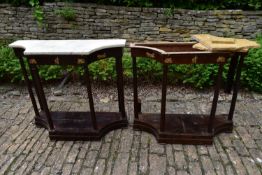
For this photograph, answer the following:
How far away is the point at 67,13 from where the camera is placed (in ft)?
17.8

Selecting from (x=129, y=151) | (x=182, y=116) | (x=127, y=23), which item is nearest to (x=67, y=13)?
(x=127, y=23)

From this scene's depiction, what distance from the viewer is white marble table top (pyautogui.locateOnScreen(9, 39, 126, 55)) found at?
2770 mm

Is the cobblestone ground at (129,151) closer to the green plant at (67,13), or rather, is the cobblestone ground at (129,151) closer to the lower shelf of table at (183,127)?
the lower shelf of table at (183,127)

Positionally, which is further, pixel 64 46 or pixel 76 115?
pixel 76 115

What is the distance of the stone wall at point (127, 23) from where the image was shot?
17.6ft

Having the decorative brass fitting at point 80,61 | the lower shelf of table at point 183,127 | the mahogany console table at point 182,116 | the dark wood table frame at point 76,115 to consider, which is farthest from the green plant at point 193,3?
the decorative brass fitting at point 80,61

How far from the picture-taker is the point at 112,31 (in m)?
5.68

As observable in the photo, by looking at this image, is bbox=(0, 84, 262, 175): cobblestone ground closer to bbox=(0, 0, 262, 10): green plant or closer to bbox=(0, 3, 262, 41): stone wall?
bbox=(0, 3, 262, 41): stone wall

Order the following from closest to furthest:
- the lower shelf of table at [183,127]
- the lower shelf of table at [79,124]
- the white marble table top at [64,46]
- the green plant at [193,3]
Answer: the white marble table top at [64,46] → the lower shelf of table at [183,127] → the lower shelf of table at [79,124] → the green plant at [193,3]

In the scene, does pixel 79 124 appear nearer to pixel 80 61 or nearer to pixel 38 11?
pixel 80 61

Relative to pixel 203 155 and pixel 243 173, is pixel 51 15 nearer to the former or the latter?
pixel 203 155

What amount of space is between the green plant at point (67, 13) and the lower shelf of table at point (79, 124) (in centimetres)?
254

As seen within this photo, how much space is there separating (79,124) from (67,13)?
2907 mm

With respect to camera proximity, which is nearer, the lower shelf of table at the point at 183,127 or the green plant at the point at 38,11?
the lower shelf of table at the point at 183,127
